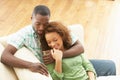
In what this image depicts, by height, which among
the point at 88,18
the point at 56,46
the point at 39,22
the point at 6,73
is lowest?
the point at 88,18

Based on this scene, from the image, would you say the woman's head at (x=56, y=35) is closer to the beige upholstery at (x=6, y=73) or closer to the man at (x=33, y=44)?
the man at (x=33, y=44)

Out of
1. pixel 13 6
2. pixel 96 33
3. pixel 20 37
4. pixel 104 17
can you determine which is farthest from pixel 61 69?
pixel 13 6

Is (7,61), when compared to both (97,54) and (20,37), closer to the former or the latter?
(20,37)

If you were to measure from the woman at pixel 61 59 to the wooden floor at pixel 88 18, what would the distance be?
1.13 meters

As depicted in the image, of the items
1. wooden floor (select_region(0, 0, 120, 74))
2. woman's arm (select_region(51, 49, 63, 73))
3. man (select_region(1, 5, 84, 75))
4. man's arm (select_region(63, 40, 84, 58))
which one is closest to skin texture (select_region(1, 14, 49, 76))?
man (select_region(1, 5, 84, 75))

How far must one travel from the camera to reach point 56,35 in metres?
1.67

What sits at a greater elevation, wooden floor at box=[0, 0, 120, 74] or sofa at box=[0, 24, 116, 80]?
sofa at box=[0, 24, 116, 80]

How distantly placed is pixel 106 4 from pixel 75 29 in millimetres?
2407

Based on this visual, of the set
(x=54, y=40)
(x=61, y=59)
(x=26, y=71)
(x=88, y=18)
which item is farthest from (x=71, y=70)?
(x=88, y=18)

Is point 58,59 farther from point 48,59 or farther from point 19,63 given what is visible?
point 19,63

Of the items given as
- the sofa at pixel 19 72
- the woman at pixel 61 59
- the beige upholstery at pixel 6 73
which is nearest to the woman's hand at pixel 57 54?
the woman at pixel 61 59

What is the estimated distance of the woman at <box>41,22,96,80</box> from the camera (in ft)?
5.36

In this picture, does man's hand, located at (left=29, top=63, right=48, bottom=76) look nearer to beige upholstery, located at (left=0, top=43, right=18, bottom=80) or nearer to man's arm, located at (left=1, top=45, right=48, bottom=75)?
man's arm, located at (left=1, top=45, right=48, bottom=75)

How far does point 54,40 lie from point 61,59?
0.13 m
